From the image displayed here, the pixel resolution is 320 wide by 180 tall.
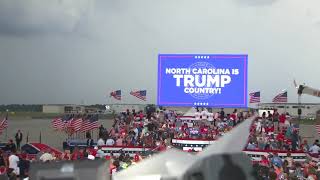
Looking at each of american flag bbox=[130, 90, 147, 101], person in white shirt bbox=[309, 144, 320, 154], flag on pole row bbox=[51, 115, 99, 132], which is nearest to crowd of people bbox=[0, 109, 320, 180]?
person in white shirt bbox=[309, 144, 320, 154]

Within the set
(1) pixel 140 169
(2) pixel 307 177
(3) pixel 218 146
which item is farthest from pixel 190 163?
(2) pixel 307 177

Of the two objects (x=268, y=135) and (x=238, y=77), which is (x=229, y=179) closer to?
(x=268, y=135)

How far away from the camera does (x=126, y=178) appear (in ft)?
12.1

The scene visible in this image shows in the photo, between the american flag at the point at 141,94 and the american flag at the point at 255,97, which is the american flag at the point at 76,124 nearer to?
the american flag at the point at 141,94

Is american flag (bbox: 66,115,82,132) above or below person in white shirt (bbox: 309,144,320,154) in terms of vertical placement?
above

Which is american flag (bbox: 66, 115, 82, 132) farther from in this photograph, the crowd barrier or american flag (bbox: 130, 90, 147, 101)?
american flag (bbox: 130, 90, 147, 101)

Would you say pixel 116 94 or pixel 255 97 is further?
pixel 116 94

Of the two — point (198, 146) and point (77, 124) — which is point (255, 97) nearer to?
point (198, 146)

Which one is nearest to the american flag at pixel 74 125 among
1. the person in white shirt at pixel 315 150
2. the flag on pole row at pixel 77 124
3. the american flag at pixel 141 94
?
the flag on pole row at pixel 77 124

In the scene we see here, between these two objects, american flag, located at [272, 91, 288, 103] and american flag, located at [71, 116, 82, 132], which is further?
american flag, located at [272, 91, 288, 103]

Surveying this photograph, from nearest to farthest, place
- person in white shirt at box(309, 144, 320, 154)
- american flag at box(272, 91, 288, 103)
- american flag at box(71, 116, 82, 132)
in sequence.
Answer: person in white shirt at box(309, 144, 320, 154) < american flag at box(71, 116, 82, 132) < american flag at box(272, 91, 288, 103)

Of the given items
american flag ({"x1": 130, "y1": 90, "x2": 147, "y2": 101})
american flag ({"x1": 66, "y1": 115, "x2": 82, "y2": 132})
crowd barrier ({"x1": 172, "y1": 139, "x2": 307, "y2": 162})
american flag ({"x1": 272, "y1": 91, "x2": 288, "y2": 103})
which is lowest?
crowd barrier ({"x1": 172, "y1": 139, "x2": 307, "y2": 162})

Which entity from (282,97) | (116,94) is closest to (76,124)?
(116,94)

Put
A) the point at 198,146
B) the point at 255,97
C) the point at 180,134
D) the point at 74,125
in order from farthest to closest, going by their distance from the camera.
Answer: the point at 255,97
the point at 74,125
the point at 180,134
the point at 198,146
